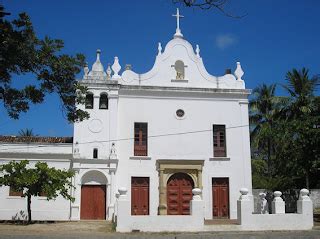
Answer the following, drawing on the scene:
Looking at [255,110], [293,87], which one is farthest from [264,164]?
[293,87]

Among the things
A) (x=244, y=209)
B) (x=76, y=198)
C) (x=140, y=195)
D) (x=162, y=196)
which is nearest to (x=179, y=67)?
(x=162, y=196)

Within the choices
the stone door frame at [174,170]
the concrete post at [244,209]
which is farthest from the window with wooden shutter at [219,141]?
the concrete post at [244,209]

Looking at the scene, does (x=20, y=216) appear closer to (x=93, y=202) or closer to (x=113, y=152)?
(x=93, y=202)

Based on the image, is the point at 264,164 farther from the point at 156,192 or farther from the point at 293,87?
the point at 156,192

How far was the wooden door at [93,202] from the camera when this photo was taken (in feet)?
69.6

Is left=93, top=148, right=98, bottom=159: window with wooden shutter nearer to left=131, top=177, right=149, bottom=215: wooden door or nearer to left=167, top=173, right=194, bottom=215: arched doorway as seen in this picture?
left=131, top=177, right=149, bottom=215: wooden door

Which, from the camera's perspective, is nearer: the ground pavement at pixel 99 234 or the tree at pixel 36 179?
the ground pavement at pixel 99 234

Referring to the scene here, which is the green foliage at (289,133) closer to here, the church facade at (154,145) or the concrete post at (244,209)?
the church facade at (154,145)

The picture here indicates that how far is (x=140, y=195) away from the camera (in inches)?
866

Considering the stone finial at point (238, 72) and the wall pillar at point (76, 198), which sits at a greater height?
the stone finial at point (238, 72)

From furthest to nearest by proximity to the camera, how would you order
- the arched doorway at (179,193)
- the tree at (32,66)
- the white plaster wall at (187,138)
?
the white plaster wall at (187,138) < the arched doorway at (179,193) < the tree at (32,66)

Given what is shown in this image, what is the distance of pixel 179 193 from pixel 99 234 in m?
7.99

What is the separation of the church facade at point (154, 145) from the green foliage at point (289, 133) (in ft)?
7.20

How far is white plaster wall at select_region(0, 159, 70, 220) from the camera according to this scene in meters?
21.2
